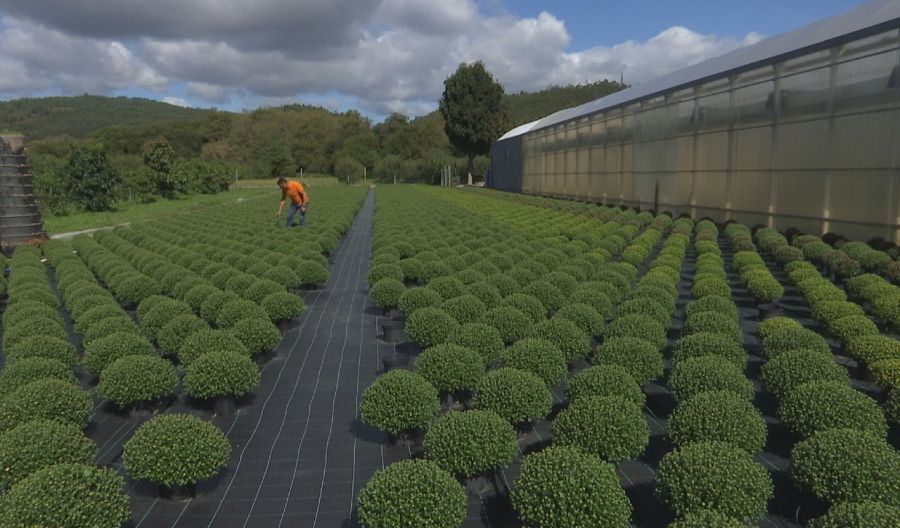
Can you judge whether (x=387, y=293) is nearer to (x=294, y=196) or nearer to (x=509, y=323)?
(x=509, y=323)

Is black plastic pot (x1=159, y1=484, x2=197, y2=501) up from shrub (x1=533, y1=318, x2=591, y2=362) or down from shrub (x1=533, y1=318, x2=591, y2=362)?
down

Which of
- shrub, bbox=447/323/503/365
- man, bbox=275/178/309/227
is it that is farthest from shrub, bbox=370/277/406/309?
man, bbox=275/178/309/227

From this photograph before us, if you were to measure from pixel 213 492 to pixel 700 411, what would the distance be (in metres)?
5.92

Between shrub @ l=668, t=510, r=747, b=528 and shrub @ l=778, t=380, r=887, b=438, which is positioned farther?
shrub @ l=778, t=380, r=887, b=438

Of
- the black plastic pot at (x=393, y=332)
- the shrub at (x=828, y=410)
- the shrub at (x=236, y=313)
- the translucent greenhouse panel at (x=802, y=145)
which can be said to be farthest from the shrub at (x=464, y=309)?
the translucent greenhouse panel at (x=802, y=145)

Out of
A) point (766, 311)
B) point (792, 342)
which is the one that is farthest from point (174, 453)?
point (766, 311)

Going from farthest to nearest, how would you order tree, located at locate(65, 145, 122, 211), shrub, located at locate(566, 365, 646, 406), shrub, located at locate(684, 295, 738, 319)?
1. tree, located at locate(65, 145, 122, 211)
2. shrub, located at locate(684, 295, 738, 319)
3. shrub, located at locate(566, 365, 646, 406)

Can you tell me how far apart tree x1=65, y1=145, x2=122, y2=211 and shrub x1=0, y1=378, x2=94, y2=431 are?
40.3m

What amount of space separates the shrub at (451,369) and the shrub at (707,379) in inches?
112

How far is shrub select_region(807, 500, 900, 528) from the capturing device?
521cm

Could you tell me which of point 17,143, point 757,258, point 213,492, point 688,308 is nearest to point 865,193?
point 757,258

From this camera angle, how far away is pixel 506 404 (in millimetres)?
7977

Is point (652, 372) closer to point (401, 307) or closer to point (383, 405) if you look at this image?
point (383, 405)

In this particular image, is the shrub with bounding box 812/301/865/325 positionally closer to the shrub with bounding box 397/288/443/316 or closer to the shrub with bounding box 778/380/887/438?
the shrub with bounding box 778/380/887/438
